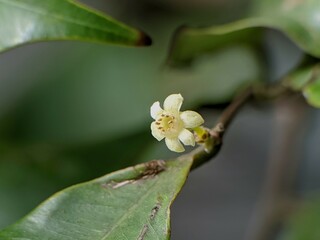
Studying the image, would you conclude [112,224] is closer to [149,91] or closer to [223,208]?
[149,91]

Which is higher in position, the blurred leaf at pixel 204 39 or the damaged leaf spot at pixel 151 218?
the blurred leaf at pixel 204 39

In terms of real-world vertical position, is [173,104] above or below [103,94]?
below

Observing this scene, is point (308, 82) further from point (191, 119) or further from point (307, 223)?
point (307, 223)

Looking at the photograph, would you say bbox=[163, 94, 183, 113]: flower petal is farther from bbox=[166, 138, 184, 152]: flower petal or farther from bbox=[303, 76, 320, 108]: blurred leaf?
bbox=[303, 76, 320, 108]: blurred leaf

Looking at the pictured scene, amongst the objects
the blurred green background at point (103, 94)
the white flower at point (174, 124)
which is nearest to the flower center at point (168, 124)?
the white flower at point (174, 124)

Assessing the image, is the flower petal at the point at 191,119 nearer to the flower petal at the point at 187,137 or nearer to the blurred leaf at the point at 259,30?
the flower petal at the point at 187,137

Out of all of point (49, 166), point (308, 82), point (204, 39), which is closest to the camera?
point (308, 82)

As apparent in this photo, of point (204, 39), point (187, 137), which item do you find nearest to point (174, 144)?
point (187, 137)
